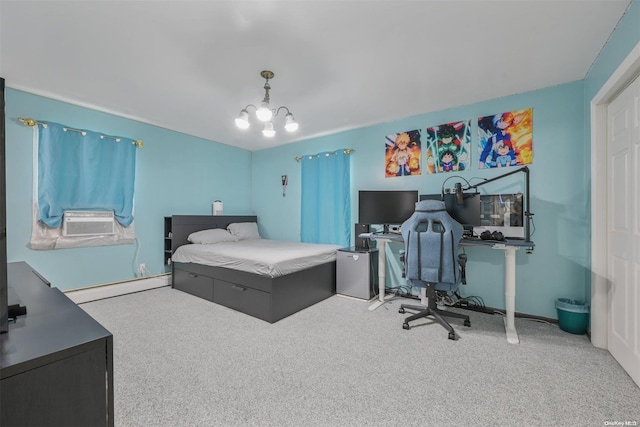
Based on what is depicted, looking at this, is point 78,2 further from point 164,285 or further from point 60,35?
point 164,285

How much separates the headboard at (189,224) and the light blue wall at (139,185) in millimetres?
205

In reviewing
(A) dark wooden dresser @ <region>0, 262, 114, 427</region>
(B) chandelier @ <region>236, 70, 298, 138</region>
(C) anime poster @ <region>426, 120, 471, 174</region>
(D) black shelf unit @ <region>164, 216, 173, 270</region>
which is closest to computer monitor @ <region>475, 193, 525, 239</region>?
(C) anime poster @ <region>426, 120, 471, 174</region>

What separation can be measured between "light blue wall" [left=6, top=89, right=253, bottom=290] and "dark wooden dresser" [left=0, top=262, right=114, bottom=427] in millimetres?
2917

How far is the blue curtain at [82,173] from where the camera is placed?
9.73 ft

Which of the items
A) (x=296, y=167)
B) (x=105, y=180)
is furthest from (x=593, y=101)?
(x=105, y=180)

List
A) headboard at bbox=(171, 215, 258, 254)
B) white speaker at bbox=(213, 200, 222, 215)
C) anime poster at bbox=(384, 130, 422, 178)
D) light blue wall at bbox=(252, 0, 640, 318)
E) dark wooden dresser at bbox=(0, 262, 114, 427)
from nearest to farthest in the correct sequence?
dark wooden dresser at bbox=(0, 262, 114, 427)
light blue wall at bbox=(252, 0, 640, 318)
anime poster at bbox=(384, 130, 422, 178)
headboard at bbox=(171, 215, 258, 254)
white speaker at bbox=(213, 200, 222, 215)

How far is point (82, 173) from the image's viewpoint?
323cm

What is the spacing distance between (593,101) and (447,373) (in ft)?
8.34

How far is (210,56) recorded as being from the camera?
7.20 feet

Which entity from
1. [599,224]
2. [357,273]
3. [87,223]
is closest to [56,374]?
[357,273]

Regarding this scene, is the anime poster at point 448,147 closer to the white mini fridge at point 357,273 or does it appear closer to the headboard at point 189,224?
the white mini fridge at point 357,273

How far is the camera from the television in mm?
3339

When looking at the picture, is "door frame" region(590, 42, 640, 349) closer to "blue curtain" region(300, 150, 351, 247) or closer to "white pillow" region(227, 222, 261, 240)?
"blue curtain" region(300, 150, 351, 247)

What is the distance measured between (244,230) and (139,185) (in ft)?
5.60
